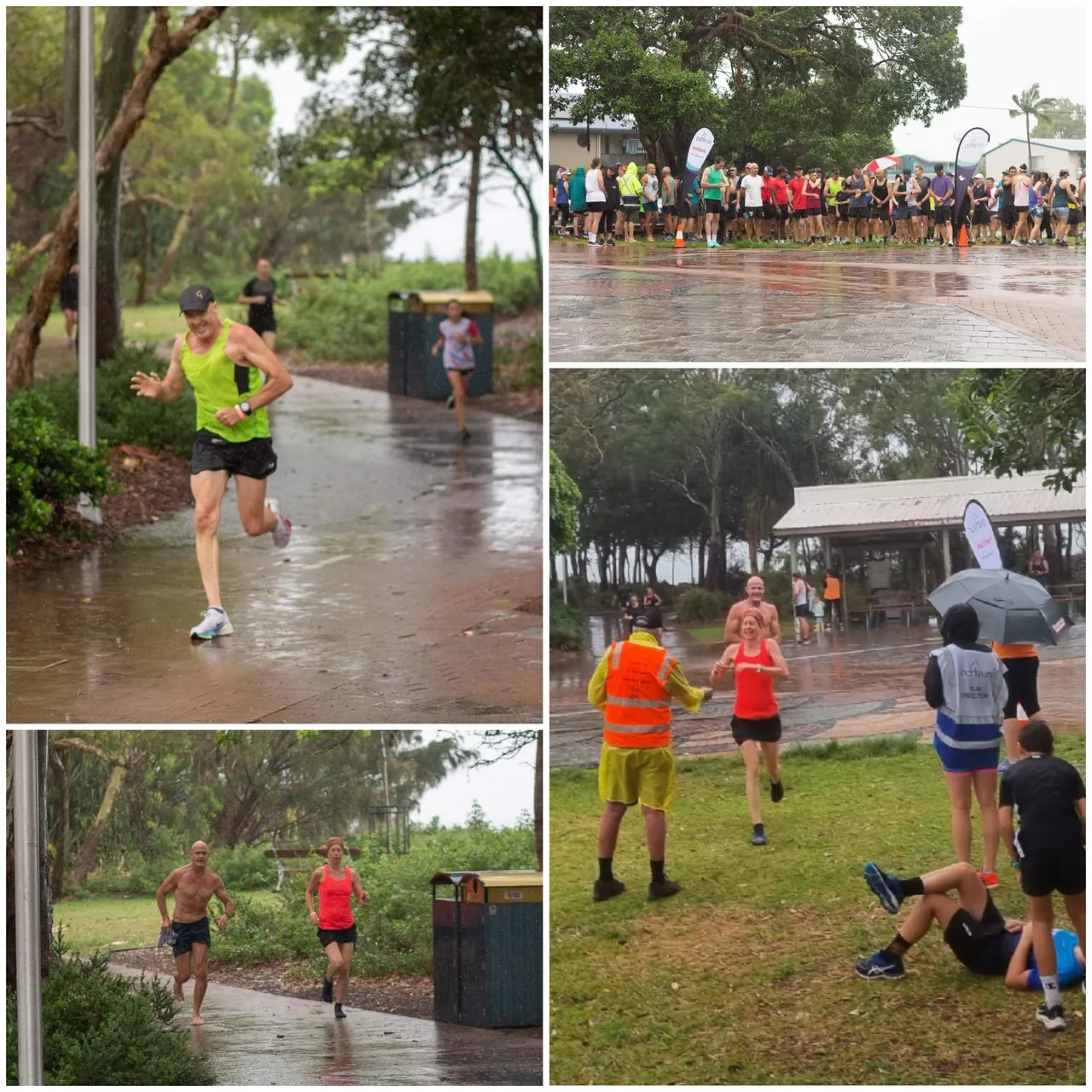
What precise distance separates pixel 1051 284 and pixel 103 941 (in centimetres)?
575

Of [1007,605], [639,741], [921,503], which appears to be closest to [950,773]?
[1007,605]

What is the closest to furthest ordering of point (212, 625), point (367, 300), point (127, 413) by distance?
point (212, 625), point (127, 413), point (367, 300)

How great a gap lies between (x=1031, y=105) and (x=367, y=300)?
63.6 ft

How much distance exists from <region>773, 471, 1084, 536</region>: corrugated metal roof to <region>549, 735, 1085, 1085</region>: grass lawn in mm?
1063

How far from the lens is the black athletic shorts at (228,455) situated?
845cm

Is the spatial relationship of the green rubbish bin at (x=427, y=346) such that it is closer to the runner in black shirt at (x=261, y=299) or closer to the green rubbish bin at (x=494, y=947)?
the runner in black shirt at (x=261, y=299)

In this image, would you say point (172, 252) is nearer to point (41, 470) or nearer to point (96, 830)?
point (41, 470)

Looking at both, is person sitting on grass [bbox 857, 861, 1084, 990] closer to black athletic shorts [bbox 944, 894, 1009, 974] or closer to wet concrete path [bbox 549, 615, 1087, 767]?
black athletic shorts [bbox 944, 894, 1009, 974]

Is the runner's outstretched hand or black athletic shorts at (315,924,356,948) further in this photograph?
the runner's outstretched hand

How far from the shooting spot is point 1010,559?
7.76m

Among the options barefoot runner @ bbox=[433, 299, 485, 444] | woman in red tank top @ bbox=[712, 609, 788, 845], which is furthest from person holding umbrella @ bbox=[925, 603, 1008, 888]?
barefoot runner @ bbox=[433, 299, 485, 444]

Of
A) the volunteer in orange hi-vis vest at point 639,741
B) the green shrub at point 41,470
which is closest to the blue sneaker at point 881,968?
the volunteer in orange hi-vis vest at point 639,741

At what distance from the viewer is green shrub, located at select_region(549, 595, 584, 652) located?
786 centimetres

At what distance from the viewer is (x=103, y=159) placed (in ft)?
49.1
